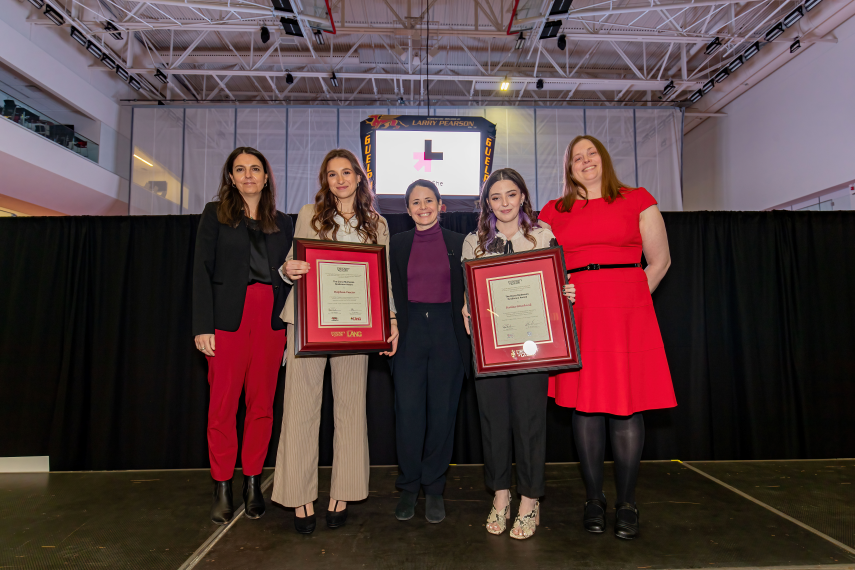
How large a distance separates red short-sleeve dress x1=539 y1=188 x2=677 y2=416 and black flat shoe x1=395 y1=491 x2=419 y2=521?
85 cm

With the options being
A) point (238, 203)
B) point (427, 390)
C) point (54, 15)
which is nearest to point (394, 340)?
point (427, 390)

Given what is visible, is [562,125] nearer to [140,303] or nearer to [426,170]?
[426,170]

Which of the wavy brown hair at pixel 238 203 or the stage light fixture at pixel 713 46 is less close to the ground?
the stage light fixture at pixel 713 46

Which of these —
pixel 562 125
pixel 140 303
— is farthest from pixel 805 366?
pixel 562 125

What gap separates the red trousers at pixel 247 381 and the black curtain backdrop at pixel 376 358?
→ 2.76 feet

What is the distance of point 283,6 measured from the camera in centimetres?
593

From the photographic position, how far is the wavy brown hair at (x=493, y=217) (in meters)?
1.93

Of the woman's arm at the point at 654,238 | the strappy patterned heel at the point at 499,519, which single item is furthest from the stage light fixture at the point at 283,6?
the strappy patterned heel at the point at 499,519

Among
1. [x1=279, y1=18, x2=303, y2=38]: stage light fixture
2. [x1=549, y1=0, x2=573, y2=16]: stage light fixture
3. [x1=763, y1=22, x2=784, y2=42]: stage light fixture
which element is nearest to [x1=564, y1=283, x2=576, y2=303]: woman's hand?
[x1=549, y1=0, x2=573, y2=16]: stage light fixture

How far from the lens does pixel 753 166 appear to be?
29.1 ft

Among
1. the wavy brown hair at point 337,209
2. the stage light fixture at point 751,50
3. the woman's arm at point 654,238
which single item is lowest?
the woman's arm at point 654,238

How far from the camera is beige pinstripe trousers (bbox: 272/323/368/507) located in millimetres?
1873

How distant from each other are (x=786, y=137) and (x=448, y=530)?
9587mm

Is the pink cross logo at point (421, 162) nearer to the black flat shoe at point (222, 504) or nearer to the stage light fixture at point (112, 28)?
the black flat shoe at point (222, 504)
